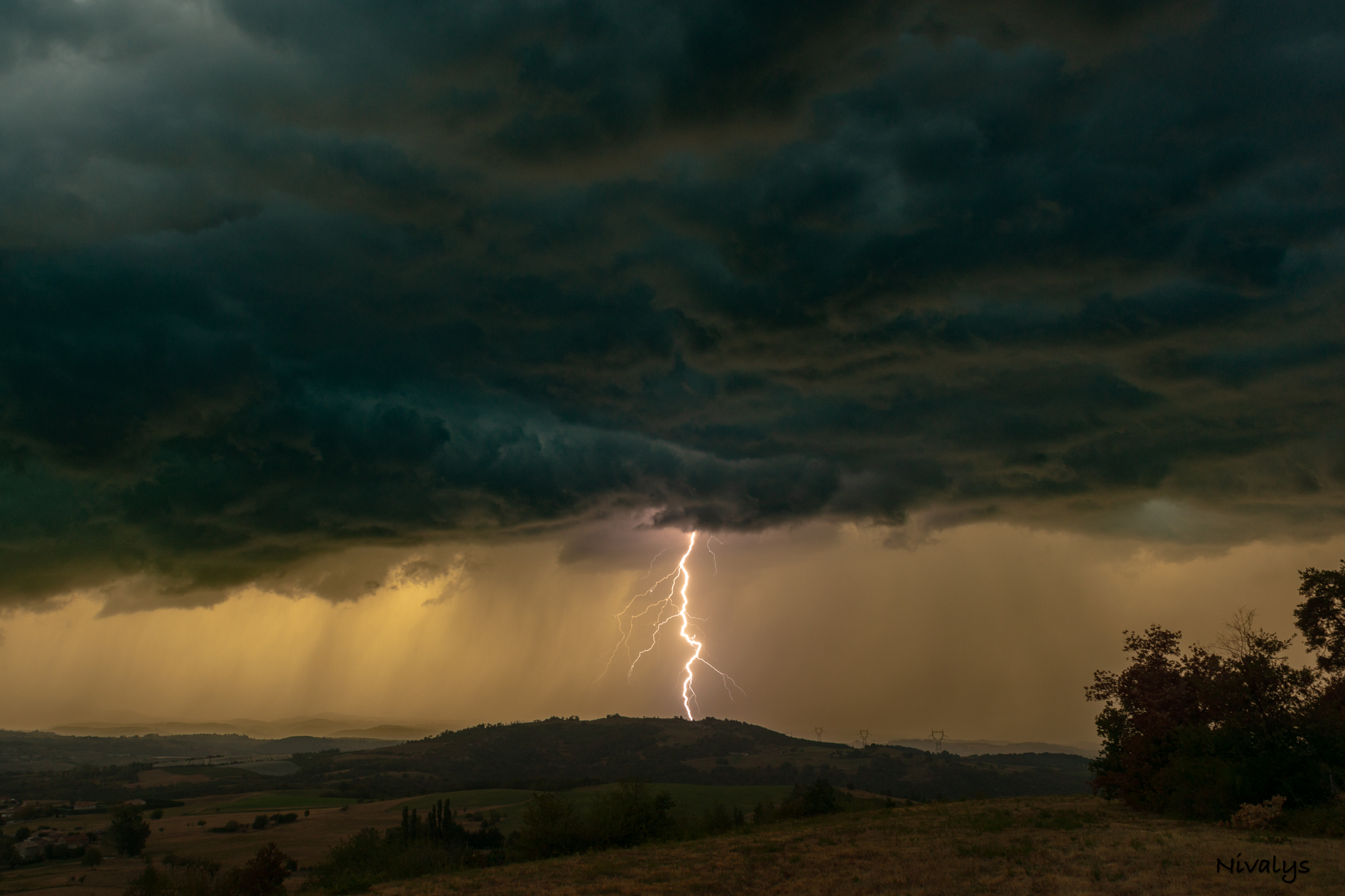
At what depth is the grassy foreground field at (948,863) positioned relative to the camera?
21875mm

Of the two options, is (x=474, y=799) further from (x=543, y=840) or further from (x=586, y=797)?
(x=543, y=840)

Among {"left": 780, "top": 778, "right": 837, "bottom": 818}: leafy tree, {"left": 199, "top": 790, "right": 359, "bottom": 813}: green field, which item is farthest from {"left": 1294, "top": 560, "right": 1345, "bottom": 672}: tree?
{"left": 199, "top": 790, "right": 359, "bottom": 813}: green field

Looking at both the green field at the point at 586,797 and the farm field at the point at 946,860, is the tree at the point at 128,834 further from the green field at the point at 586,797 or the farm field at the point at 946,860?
the farm field at the point at 946,860

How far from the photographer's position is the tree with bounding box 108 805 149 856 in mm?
110562

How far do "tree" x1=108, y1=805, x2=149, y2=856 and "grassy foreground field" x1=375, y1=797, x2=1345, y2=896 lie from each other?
106619mm

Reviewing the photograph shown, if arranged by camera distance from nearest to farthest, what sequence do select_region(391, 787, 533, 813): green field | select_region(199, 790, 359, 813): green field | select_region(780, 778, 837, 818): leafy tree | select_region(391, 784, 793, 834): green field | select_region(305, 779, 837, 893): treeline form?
select_region(305, 779, 837, 893): treeline
select_region(780, 778, 837, 818): leafy tree
select_region(391, 784, 793, 834): green field
select_region(391, 787, 533, 813): green field
select_region(199, 790, 359, 813): green field

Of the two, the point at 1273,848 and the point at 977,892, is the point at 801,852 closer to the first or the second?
the point at 977,892

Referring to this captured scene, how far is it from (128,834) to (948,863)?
13149 cm

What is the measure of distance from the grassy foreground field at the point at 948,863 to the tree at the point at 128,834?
106619mm

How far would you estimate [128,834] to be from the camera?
4405 inches

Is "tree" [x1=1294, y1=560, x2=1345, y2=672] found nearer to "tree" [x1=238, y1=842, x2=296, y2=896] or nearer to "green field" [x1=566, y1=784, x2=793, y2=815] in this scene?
"tree" [x1=238, y1=842, x2=296, y2=896]

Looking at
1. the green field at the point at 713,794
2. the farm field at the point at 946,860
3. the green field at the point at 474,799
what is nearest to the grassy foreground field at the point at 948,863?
the farm field at the point at 946,860

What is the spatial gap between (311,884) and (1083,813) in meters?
47.0

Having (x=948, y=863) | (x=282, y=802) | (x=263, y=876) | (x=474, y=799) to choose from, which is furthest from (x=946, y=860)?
(x=282, y=802)
